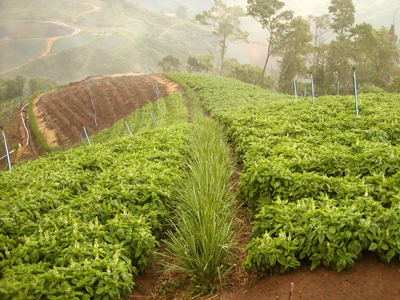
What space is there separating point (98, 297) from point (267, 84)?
136 ft

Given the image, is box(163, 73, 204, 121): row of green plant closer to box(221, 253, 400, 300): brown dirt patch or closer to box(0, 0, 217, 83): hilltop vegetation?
box(221, 253, 400, 300): brown dirt patch

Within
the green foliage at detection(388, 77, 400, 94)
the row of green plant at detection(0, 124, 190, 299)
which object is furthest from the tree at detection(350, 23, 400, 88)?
the row of green plant at detection(0, 124, 190, 299)

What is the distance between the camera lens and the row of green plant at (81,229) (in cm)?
297

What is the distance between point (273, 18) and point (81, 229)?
36395 mm

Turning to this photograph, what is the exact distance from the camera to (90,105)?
2908 cm

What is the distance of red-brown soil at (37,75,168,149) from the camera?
2563 cm

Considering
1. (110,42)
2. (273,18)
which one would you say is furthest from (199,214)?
(110,42)

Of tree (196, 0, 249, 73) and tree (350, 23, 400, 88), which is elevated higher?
tree (196, 0, 249, 73)

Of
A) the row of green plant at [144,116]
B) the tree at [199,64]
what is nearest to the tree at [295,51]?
the tree at [199,64]

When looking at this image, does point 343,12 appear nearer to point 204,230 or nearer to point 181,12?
point 204,230

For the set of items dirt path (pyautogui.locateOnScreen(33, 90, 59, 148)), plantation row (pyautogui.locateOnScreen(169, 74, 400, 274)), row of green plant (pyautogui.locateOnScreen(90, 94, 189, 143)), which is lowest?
dirt path (pyautogui.locateOnScreen(33, 90, 59, 148))

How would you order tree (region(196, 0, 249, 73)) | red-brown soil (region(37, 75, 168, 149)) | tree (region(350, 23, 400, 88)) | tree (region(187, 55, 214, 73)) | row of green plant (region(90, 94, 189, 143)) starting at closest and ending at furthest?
row of green plant (region(90, 94, 189, 143)) < red-brown soil (region(37, 75, 168, 149)) < tree (region(350, 23, 400, 88)) < tree (region(196, 0, 249, 73)) < tree (region(187, 55, 214, 73))

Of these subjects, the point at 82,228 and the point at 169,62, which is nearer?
the point at 82,228

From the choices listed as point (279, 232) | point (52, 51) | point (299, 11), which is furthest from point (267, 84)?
point (299, 11)
